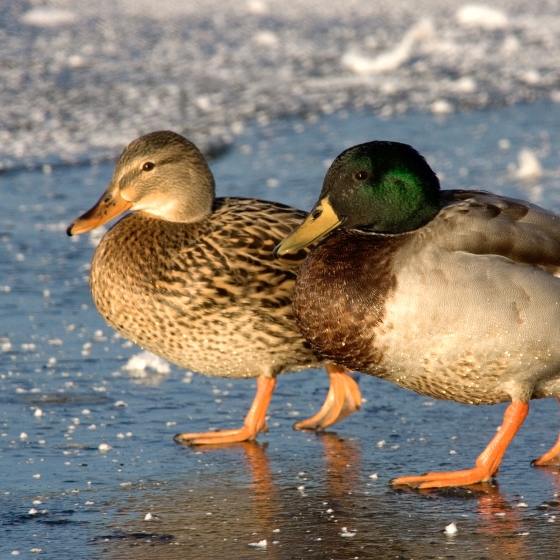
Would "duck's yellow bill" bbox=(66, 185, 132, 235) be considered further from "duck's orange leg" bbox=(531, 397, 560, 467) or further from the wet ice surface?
"duck's orange leg" bbox=(531, 397, 560, 467)

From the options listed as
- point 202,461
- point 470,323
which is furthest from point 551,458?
point 202,461

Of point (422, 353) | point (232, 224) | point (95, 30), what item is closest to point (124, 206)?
point (232, 224)

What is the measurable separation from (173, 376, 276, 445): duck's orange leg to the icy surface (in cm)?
442

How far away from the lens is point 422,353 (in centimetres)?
394

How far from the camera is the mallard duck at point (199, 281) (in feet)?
14.9

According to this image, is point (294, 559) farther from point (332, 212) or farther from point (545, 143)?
point (545, 143)

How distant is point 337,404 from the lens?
4.69 meters

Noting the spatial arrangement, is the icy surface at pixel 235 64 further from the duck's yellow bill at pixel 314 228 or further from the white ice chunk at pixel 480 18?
the duck's yellow bill at pixel 314 228

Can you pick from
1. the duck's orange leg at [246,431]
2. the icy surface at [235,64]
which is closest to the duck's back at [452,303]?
the duck's orange leg at [246,431]

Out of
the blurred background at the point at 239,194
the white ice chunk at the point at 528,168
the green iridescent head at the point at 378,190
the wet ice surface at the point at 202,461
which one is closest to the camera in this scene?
the wet ice surface at the point at 202,461

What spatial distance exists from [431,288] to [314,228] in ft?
1.81

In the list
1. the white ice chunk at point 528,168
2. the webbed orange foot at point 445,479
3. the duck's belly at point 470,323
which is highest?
the duck's belly at point 470,323

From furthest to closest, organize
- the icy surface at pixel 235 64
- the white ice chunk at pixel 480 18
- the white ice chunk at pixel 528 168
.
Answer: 1. the white ice chunk at pixel 480 18
2. the icy surface at pixel 235 64
3. the white ice chunk at pixel 528 168

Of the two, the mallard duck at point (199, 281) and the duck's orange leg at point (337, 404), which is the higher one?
the mallard duck at point (199, 281)
